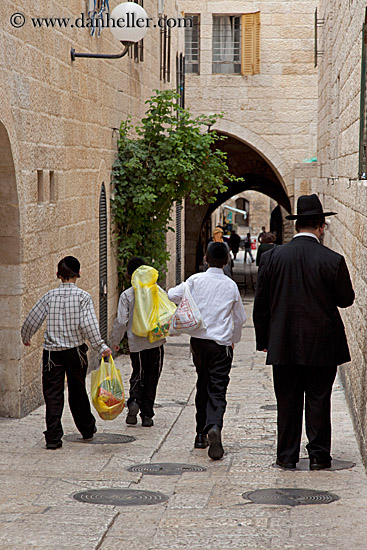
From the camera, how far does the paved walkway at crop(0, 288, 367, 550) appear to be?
4.00 meters

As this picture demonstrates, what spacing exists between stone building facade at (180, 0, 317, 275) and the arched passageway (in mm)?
978

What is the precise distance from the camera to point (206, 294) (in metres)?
6.37

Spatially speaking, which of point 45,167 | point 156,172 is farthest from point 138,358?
point 156,172

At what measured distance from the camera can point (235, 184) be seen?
30.3 m

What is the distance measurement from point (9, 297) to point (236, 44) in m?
15.6

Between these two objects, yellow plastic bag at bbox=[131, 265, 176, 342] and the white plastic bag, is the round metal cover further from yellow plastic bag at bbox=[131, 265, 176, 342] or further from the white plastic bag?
the white plastic bag

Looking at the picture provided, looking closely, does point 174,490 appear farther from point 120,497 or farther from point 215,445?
point 215,445

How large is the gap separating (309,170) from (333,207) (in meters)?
9.02

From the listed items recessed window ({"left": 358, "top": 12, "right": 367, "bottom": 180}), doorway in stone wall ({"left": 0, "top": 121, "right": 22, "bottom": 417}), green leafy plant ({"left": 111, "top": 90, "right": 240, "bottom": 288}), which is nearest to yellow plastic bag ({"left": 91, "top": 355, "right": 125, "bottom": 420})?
doorway in stone wall ({"left": 0, "top": 121, "right": 22, "bottom": 417})

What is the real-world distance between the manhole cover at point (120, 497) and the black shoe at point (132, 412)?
231 centimetres

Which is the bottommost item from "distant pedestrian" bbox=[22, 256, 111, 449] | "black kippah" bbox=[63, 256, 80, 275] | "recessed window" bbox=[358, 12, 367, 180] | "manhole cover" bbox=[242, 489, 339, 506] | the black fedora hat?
"manhole cover" bbox=[242, 489, 339, 506]

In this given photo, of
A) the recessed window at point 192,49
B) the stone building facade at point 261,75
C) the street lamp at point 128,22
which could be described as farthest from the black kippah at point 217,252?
the recessed window at point 192,49

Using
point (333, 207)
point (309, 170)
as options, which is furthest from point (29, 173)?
point (309, 170)

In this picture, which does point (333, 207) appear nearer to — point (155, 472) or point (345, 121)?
point (345, 121)
